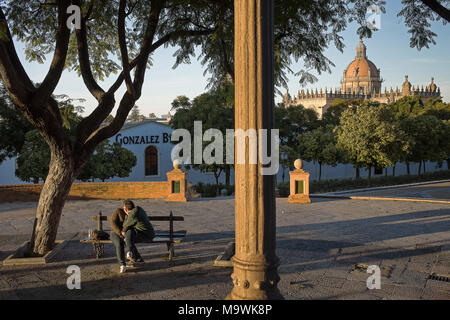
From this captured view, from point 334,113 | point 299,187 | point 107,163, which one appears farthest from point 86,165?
point 334,113

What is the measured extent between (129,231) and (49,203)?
6.16 feet

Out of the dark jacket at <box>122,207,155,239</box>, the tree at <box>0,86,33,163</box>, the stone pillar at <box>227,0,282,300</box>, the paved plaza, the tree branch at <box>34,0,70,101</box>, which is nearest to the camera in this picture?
the stone pillar at <box>227,0,282,300</box>

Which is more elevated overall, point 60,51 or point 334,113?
point 334,113

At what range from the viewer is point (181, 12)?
32.0ft

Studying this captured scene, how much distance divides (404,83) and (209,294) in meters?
108

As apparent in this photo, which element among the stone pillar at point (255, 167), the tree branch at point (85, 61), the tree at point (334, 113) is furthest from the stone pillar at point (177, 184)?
the tree at point (334, 113)

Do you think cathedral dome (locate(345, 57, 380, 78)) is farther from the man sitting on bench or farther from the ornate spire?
the man sitting on bench

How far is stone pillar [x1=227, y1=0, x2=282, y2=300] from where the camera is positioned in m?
4.11

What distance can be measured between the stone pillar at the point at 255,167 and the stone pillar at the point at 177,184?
38.6 feet

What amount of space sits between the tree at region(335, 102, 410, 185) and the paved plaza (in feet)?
48.1

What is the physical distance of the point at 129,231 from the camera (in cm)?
704

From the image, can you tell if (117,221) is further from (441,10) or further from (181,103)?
(181,103)
